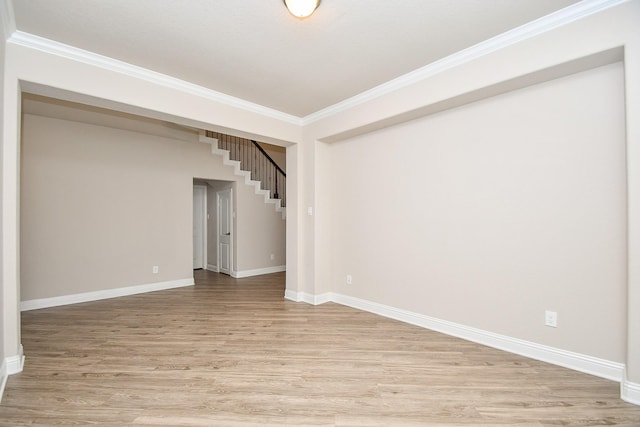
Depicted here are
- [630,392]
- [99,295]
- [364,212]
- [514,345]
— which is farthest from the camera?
[99,295]

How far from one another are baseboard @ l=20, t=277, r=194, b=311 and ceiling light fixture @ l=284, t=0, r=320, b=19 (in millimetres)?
5061

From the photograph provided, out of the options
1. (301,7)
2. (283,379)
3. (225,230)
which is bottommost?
(283,379)

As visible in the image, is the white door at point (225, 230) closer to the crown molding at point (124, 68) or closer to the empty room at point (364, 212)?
the empty room at point (364, 212)

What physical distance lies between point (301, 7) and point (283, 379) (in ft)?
9.32

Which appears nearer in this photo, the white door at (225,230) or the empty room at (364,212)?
the empty room at (364,212)

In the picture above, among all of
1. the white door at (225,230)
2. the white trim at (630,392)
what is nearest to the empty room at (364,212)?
the white trim at (630,392)

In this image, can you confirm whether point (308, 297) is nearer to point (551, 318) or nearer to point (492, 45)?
point (551, 318)

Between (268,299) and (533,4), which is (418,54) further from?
(268,299)

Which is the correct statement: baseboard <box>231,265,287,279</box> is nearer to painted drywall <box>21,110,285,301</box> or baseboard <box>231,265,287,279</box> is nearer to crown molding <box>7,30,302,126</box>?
painted drywall <box>21,110,285,301</box>

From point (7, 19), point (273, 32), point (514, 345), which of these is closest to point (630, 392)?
point (514, 345)

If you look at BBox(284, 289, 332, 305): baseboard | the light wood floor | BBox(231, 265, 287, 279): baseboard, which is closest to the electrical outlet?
the light wood floor

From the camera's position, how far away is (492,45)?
2729mm

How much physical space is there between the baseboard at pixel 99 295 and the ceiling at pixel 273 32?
3697mm

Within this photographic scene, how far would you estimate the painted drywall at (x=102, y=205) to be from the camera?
175 inches
